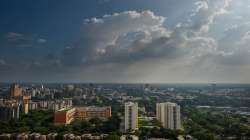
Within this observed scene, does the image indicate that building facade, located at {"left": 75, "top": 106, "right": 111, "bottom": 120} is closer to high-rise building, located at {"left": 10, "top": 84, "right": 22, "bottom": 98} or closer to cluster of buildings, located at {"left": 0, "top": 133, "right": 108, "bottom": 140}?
cluster of buildings, located at {"left": 0, "top": 133, "right": 108, "bottom": 140}

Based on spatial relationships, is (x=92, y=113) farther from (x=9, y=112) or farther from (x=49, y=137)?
(x=49, y=137)

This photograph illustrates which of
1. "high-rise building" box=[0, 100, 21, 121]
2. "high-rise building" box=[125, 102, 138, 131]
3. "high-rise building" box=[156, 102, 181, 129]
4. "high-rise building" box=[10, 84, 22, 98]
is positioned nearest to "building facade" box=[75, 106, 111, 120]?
"high-rise building" box=[0, 100, 21, 121]

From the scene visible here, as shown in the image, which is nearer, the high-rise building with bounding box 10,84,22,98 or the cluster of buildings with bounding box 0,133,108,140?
the cluster of buildings with bounding box 0,133,108,140

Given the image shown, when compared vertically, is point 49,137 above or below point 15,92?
below

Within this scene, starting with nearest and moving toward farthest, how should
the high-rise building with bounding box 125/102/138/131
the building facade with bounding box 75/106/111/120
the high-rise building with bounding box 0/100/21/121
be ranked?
the high-rise building with bounding box 125/102/138/131
the high-rise building with bounding box 0/100/21/121
the building facade with bounding box 75/106/111/120

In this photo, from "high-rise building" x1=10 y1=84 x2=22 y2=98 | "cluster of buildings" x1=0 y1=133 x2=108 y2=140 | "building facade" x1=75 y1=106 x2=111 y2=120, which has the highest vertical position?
"high-rise building" x1=10 y1=84 x2=22 y2=98

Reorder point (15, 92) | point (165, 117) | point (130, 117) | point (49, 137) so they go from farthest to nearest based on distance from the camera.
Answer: point (15, 92)
point (165, 117)
point (130, 117)
point (49, 137)

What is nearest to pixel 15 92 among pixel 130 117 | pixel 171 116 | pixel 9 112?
pixel 9 112

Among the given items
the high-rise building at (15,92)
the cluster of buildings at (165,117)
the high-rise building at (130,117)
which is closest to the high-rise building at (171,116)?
the cluster of buildings at (165,117)

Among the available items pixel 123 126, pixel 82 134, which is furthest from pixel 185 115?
pixel 82 134

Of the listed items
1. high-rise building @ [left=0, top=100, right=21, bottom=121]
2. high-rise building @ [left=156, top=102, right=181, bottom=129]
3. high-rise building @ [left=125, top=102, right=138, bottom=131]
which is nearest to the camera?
high-rise building @ [left=125, top=102, right=138, bottom=131]

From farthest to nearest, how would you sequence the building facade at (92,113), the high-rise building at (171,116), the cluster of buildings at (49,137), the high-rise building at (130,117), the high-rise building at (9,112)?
the building facade at (92,113) → the high-rise building at (9,112) → the high-rise building at (171,116) → the high-rise building at (130,117) → the cluster of buildings at (49,137)

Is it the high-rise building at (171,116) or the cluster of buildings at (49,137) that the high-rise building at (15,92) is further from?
the high-rise building at (171,116)
